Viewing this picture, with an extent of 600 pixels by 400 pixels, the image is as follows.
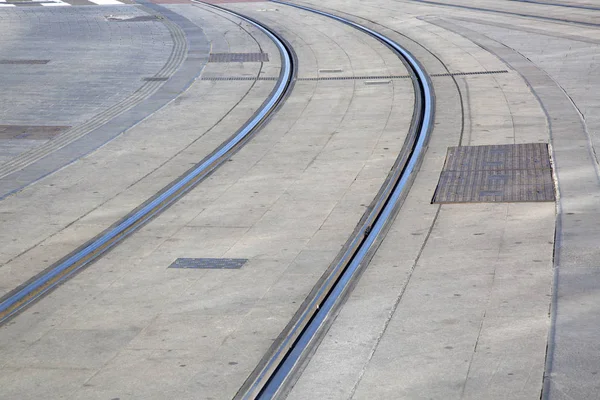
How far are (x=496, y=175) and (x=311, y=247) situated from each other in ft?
10.2

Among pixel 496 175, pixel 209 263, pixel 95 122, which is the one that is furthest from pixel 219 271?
pixel 95 122

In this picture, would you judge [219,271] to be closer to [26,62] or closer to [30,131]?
[30,131]

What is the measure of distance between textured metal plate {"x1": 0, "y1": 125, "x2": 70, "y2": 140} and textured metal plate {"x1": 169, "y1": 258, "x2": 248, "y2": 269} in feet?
20.0

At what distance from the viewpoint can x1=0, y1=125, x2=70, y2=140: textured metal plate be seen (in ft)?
46.8

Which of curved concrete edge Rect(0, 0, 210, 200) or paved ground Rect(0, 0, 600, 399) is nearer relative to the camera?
paved ground Rect(0, 0, 600, 399)

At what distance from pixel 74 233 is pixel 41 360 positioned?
3.07 m

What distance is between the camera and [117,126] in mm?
14859

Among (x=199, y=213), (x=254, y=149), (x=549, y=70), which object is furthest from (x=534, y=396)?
(x=549, y=70)

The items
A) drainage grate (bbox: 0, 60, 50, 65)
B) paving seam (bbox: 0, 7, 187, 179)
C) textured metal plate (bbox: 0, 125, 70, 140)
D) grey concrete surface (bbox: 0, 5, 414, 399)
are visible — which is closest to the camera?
grey concrete surface (bbox: 0, 5, 414, 399)

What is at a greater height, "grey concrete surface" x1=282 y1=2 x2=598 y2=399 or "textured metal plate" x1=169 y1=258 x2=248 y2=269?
"grey concrete surface" x1=282 y1=2 x2=598 y2=399

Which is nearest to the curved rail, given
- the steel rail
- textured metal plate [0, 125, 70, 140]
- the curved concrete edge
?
the curved concrete edge

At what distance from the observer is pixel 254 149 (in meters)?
13.2

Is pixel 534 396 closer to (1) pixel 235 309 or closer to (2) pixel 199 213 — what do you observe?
(1) pixel 235 309

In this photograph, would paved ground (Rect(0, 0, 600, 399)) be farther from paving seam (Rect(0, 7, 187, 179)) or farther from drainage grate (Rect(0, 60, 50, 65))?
drainage grate (Rect(0, 60, 50, 65))
